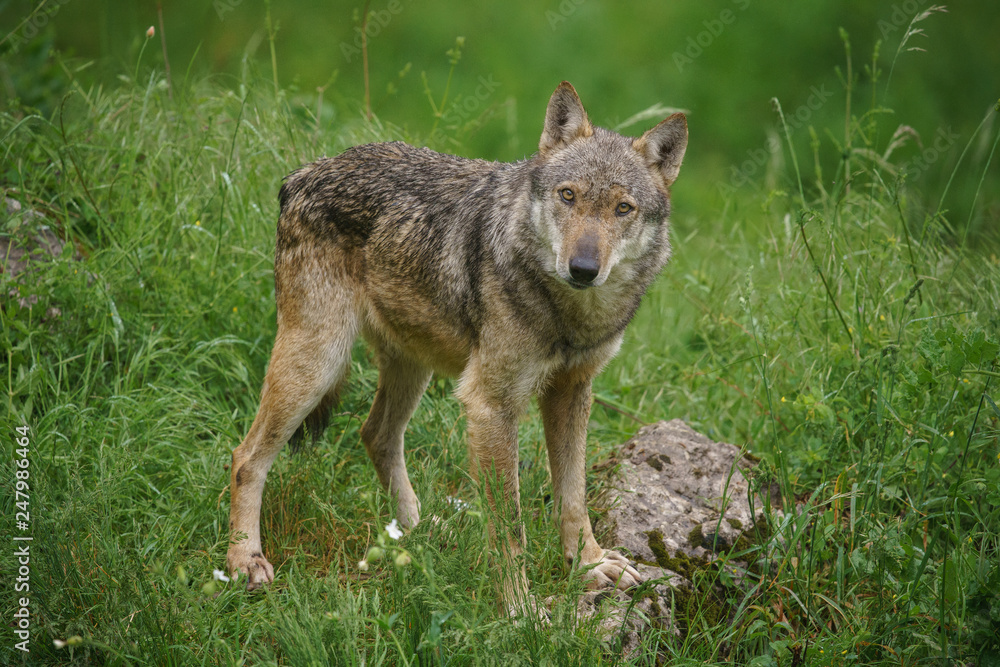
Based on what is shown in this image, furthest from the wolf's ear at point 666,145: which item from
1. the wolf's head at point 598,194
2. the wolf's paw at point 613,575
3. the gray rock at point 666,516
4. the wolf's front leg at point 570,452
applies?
the wolf's paw at point 613,575

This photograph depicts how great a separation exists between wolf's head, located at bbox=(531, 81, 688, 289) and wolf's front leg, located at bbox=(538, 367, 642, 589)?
0.68m

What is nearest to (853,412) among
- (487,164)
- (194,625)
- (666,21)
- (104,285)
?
(487,164)

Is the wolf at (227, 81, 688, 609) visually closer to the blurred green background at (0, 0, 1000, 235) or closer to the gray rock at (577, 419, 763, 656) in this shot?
the gray rock at (577, 419, 763, 656)

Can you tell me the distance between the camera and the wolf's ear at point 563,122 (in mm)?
3865

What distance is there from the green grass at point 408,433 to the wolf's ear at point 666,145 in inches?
28.6

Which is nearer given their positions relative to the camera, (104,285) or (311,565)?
(311,565)

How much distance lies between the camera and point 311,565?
13.2 feet

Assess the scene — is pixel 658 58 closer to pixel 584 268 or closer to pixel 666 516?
pixel 666 516

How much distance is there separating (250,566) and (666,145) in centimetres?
290

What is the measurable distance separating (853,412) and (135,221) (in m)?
4.70

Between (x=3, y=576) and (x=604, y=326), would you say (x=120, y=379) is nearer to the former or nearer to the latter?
(x=3, y=576)

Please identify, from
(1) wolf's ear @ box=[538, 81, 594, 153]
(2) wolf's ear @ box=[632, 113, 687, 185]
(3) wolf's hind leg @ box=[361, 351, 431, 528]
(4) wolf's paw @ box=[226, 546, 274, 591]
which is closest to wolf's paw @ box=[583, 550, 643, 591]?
(3) wolf's hind leg @ box=[361, 351, 431, 528]

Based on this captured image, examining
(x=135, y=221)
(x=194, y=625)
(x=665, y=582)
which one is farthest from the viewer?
(x=135, y=221)

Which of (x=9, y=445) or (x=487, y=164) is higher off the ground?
(x=487, y=164)
